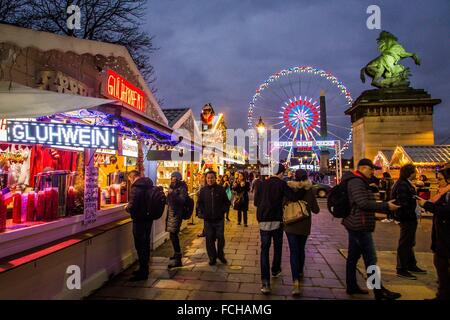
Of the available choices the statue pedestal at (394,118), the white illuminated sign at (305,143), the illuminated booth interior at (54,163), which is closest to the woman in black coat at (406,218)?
the illuminated booth interior at (54,163)

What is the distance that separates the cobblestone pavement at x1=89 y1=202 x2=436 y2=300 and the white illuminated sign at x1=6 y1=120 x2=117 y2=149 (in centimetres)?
222

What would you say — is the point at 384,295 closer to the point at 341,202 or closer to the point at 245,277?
the point at 341,202

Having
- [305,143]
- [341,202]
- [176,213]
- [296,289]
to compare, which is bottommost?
[296,289]

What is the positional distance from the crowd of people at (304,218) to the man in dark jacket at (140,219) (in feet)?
0.05

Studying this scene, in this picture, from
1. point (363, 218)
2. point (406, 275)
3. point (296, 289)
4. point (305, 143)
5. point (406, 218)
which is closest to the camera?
point (363, 218)

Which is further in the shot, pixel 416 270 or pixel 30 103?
pixel 416 270

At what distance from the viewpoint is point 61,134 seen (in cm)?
371

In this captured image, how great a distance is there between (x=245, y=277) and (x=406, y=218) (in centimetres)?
301

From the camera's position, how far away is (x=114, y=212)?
5.67m

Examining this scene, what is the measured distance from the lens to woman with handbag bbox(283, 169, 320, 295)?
423 centimetres

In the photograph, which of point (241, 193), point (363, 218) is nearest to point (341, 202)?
point (363, 218)

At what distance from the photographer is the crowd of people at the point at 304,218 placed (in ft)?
12.1

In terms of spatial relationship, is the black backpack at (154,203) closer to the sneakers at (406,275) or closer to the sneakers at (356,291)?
the sneakers at (356,291)

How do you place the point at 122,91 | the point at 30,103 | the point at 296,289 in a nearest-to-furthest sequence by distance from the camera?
the point at 30,103, the point at 296,289, the point at 122,91
